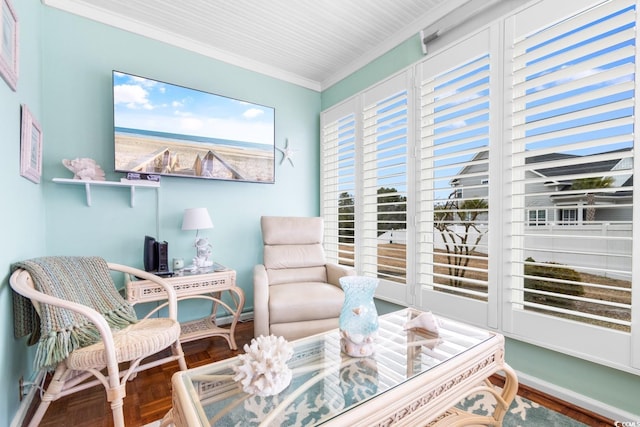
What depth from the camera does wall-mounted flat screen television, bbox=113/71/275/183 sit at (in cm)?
222

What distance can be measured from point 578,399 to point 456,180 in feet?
4.66

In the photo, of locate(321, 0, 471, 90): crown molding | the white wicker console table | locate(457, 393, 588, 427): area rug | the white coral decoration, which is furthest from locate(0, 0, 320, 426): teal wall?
locate(457, 393, 588, 427): area rug

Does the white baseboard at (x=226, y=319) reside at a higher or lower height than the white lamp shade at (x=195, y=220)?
lower

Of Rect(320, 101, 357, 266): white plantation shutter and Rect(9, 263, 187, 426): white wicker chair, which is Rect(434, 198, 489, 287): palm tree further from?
Rect(9, 263, 187, 426): white wicker chair

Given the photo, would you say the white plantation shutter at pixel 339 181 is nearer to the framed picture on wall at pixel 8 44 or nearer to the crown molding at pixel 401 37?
the crown molding at pixel 401 37

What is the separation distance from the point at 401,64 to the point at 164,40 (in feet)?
6.88

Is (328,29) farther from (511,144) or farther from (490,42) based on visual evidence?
(511,144)

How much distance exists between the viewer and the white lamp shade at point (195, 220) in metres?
2.32

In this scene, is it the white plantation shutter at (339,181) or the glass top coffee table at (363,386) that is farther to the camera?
the white plantation shutter at (339,181)

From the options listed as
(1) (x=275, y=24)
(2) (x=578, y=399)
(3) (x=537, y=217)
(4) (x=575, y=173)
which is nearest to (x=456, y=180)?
(3) (x=537, y=217)

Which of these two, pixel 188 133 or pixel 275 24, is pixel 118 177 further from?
pixel 275 24

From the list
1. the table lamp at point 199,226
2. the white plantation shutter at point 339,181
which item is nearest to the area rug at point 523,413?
the table lamp at point 199,226

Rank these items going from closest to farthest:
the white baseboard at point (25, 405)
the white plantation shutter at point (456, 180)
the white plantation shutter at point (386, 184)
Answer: the white baseboard at point (25, 405)
the white plantation shutter at point (456, 180)
the white plantation shutter at point (386, 184)

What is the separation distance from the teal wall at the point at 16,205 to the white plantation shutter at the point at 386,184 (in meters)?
2.39
